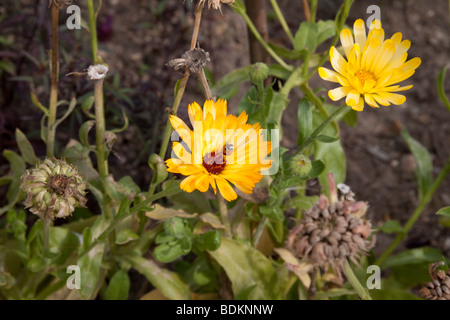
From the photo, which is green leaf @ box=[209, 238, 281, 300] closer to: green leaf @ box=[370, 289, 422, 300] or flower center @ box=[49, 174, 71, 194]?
green leaf @ box=[370, 289, 422, 300]

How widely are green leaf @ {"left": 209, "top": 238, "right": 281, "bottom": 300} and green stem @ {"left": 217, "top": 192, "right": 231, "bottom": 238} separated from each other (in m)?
0.03

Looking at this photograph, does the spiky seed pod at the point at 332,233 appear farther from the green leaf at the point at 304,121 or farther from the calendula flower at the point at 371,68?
the calendula flower at the point at 371,68

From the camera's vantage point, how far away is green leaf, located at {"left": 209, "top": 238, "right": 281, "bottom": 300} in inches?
57.5

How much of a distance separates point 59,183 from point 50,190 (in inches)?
1.0

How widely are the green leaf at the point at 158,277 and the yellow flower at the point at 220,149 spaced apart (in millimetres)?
480

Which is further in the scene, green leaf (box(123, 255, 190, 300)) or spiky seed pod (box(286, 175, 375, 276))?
green leaf (box(123, 255, 190, 300))

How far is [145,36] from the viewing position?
8.13 ft

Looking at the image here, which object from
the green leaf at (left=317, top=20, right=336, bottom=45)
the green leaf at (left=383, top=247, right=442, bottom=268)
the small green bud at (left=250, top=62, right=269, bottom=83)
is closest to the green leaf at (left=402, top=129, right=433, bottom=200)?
→ the green leaf at (left=383, top=247, right=442, bottom=268)

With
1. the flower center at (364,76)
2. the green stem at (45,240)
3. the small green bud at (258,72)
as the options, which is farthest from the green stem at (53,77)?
the flower center at (364,76)

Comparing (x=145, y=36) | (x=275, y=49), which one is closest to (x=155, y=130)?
(x=275, y=49)

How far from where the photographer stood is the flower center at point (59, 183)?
1084 millimetres
